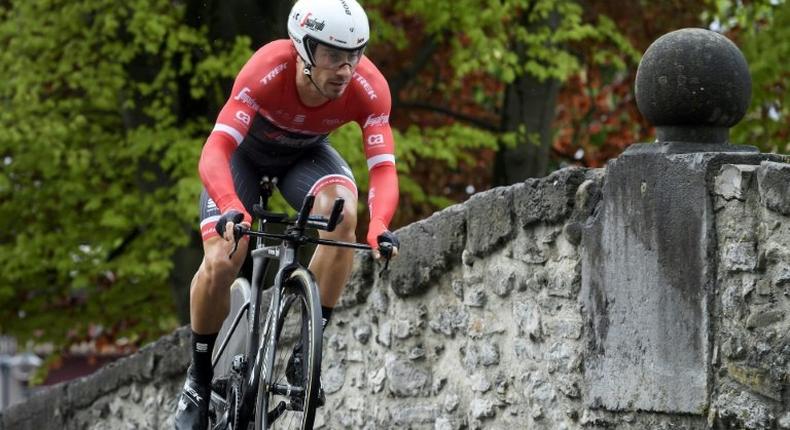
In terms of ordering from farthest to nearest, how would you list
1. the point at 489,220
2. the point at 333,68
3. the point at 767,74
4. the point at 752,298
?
the point at 767,74 < the point at 489,220 < the point at 333,68 < the point at 752,298

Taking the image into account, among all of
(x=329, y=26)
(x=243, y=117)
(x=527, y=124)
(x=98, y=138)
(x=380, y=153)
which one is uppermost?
(x=527, y=124)

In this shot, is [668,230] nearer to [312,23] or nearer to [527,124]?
[312,23]

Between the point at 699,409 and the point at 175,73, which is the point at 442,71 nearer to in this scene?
the point at 175,73

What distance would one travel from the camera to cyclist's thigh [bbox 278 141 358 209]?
6.96 meters

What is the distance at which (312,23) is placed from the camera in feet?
20.5

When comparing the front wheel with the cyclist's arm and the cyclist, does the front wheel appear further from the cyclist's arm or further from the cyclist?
the cyclist's arm

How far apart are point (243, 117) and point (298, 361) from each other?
112 centimetres

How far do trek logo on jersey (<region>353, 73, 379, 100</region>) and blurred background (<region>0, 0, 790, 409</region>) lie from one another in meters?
7.40

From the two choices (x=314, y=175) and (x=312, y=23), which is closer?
(x=312, y=23)

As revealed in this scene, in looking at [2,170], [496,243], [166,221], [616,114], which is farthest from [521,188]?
[616,114]

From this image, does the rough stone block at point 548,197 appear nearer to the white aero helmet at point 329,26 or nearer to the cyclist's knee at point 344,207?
the cyclist's knee at point 344,207

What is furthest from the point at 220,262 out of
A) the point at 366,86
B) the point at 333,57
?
the point at 333,57

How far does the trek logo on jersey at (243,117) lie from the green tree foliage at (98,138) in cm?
760

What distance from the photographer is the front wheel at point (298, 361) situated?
235 inches
